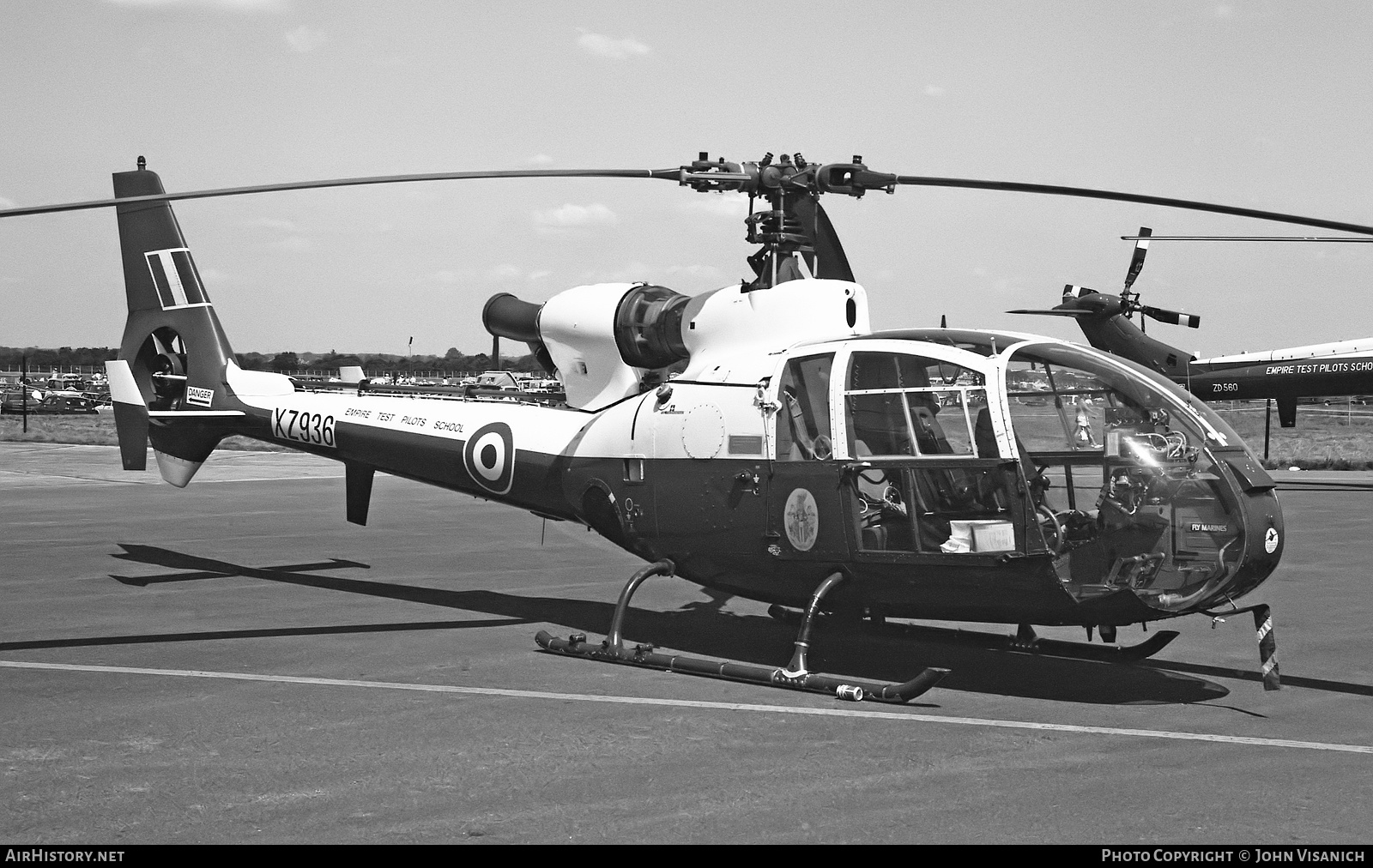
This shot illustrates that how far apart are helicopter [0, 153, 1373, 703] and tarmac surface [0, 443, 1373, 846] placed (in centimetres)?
48

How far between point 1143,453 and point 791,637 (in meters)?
3.58

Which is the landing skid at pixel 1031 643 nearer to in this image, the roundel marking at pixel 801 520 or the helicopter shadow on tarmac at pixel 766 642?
the helicopter shadow on tarmac at pixel 766 642

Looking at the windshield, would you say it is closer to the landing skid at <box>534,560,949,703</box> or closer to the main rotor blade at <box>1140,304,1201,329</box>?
the landing skid at <box>534,560,949,703</box>

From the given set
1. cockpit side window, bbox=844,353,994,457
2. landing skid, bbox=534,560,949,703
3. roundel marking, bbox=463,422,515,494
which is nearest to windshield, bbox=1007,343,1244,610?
cockpit side window, bbox=844,353,994,457

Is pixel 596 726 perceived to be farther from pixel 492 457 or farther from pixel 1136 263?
pixel 1136 263

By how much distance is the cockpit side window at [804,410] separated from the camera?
8.96 meters

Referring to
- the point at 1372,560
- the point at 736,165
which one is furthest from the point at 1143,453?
the point at 1372,560

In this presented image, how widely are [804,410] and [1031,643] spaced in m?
2.51

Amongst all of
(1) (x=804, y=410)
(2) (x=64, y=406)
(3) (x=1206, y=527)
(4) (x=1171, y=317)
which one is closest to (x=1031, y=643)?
(3) (x=1206, y=527)

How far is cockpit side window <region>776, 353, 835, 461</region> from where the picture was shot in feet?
29.4

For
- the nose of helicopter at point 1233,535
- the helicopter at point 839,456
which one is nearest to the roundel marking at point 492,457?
the helicopter at point 839,456

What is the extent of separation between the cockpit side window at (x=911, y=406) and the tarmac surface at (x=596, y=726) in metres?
1.64

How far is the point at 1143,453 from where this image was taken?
7855 mm

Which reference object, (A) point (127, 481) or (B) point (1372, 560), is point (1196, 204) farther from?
(A) point (127, 481)
